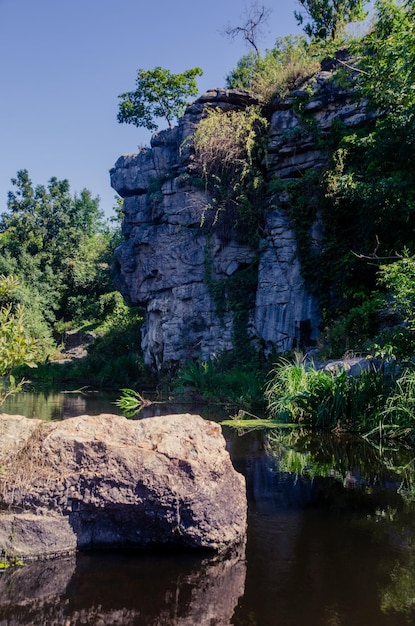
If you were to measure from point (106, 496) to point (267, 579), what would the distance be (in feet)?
4.02

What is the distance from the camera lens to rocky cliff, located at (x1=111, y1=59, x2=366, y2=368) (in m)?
14.8

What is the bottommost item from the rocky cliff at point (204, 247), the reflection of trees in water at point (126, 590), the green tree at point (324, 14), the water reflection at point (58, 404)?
the reflection of trees in water at point (126, 590)

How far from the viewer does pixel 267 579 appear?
3.27 m

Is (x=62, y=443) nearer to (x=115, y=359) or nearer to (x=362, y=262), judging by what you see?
(x=362, y=262)

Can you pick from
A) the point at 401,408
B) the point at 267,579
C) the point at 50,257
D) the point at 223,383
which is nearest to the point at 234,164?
the point at 223,383

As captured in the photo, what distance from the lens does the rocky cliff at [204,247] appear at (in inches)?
582

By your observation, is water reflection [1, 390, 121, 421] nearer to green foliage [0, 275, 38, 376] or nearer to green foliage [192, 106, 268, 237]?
green foliage [0, 275, 38, 376]

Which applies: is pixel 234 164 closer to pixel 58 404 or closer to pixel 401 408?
pixel 58 404

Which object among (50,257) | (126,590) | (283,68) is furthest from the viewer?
(50,257)

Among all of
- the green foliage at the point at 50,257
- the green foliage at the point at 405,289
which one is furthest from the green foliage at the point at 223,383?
the green foliage at the point at 50,257

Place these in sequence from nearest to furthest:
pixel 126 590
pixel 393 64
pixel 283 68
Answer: pixel 126 590, pixel 393 64, pixel 283 68

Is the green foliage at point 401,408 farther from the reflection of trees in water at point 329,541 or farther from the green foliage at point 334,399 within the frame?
the reflection of trees in water at point 329,541

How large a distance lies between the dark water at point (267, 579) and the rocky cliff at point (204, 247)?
32.5 ft

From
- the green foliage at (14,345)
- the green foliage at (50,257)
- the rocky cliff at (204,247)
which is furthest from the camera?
the green foliage at (50,257)
